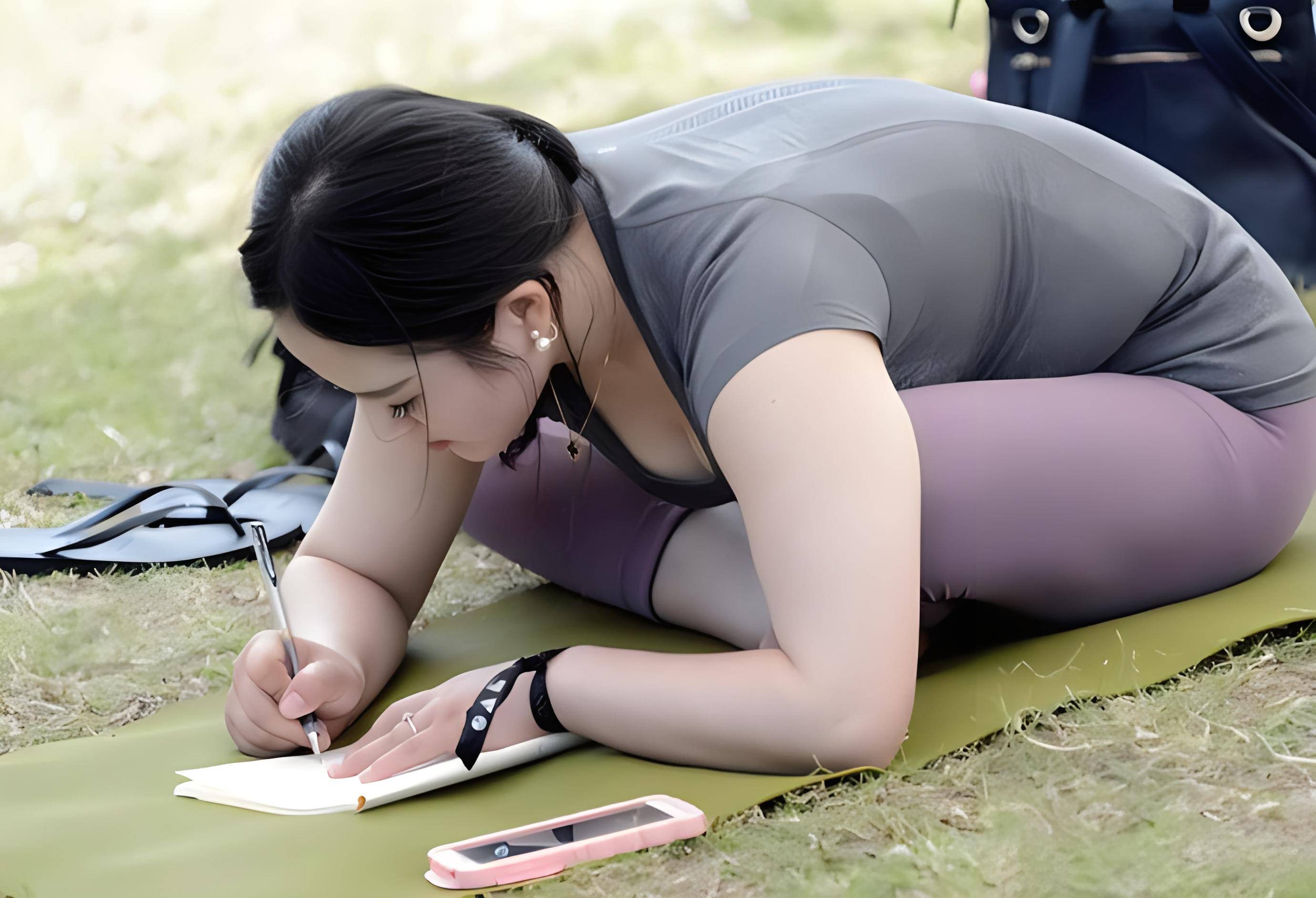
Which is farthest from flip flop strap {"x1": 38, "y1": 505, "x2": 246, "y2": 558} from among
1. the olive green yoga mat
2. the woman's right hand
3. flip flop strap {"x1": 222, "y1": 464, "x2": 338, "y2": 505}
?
the woman's right hand

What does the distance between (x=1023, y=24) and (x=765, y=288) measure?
1.45 m

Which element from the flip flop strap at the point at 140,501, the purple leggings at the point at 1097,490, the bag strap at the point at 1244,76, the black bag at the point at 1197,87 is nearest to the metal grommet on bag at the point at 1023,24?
the black bag at the point at 1197,87

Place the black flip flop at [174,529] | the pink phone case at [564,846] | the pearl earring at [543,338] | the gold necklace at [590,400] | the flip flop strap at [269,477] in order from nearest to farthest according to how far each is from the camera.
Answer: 1. the pink phone case at [564,846]
2. the pearl earring at [543,338]
3. the gold necklace at [590,400]
4. the black flip flop at [174,529]
5. the flip flop strap at [269,477]

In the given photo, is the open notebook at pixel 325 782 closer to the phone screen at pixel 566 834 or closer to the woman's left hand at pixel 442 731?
the woman's left hand at pixel 442 731

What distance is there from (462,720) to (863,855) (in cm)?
39

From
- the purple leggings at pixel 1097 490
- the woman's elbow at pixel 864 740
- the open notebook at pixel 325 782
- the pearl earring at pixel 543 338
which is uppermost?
the pearl earring at pixel 543 338

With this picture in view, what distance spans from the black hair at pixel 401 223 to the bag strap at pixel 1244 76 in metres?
1.38

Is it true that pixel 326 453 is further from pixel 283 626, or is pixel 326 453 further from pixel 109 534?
pixel 283 626

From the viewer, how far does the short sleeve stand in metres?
1.11

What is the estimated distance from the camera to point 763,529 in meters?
1.10

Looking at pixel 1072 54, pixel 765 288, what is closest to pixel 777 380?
pixel 765 288

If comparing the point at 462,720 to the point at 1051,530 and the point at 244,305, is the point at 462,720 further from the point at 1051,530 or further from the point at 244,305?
the point at 1051,530

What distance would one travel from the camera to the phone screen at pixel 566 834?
1.05 metres

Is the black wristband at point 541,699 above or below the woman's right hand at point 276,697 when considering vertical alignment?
above
